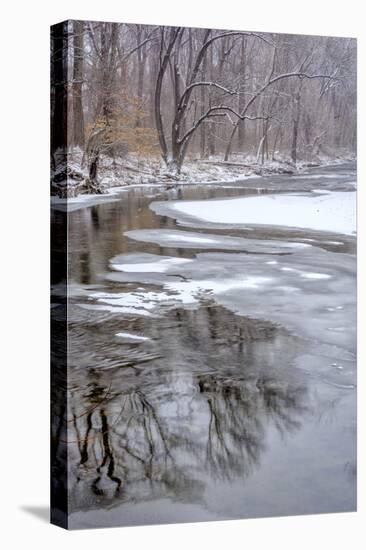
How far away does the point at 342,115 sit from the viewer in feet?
35.6

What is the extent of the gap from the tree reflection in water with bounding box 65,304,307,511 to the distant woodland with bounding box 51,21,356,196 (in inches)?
44.6

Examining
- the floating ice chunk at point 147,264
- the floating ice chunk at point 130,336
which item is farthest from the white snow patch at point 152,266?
the floating ice chunk at point 130,336

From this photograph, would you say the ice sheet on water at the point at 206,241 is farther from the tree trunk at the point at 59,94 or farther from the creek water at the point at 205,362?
the tree trunk at the point at 59,94

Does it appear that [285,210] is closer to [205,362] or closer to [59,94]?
[205,362]

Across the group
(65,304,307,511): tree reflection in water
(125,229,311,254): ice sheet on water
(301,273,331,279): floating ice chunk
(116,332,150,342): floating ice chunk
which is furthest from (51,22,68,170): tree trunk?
(301,273,331,279): floating ice chunk

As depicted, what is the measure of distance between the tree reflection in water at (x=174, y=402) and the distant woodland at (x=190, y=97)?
44.6 inches

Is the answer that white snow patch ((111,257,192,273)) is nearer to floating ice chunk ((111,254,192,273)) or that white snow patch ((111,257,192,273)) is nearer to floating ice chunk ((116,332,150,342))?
floating ice chunk ((111,254,192,273))

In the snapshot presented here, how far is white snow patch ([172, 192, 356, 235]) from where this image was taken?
1046 cm

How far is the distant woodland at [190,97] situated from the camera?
9977 millimetres

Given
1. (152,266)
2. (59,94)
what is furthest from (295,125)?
(59,94)

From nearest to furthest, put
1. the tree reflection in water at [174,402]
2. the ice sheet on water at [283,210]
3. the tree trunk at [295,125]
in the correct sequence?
1. the tree reflection in water at [174,402]
2. the ice sheet on water at [283,210]
3. the tree trunk at [295,125]

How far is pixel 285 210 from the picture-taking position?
34.8 ft

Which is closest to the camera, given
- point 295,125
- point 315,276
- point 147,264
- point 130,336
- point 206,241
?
point 130,336

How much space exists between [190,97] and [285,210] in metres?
1.05
